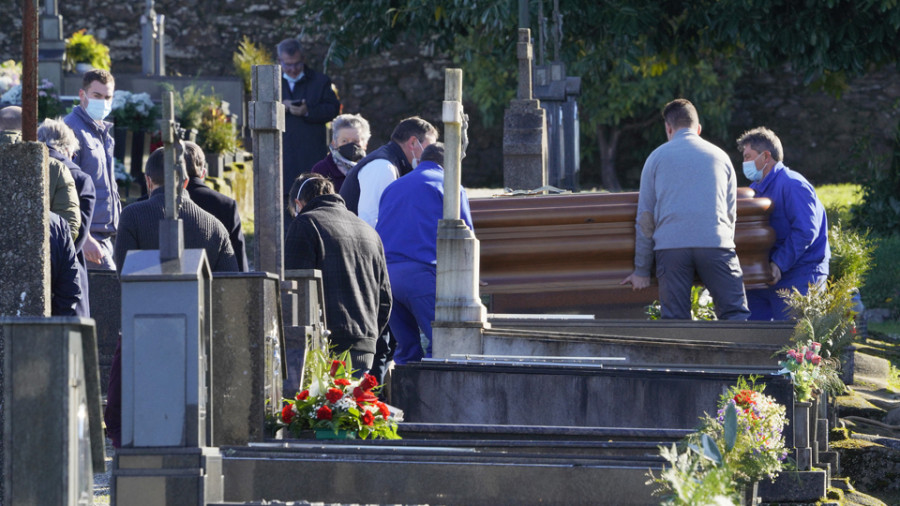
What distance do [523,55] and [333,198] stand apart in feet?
15.3

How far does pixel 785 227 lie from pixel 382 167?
8.16ft

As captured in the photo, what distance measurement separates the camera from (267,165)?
255 inches

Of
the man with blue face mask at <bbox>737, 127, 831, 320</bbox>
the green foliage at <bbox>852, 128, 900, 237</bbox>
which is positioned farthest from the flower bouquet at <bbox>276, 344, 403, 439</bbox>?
the green foliage at <bbox>852, 128, 900, 237</bbox>

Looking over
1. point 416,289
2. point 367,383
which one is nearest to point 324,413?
point 367,383

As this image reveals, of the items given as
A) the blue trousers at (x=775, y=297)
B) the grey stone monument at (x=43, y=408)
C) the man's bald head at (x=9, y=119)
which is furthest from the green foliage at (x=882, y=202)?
the grey stone monument at (x=43, y=408)

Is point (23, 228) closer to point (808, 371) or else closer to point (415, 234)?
point (415, 234)

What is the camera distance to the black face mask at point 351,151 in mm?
8789

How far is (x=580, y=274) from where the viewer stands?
8.96 metres

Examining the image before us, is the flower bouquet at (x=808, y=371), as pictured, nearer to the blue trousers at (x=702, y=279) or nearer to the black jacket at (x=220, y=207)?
the blue trousers at (x=702, y=279)

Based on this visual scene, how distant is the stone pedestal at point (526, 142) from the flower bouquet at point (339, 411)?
6170mm

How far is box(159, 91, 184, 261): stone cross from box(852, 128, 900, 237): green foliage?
13085 millimetres

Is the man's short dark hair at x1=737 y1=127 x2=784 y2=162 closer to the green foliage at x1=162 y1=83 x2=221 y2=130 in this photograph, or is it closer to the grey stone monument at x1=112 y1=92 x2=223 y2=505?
the grey stone monument at x1=112 y1=92 x2=223 y2=505

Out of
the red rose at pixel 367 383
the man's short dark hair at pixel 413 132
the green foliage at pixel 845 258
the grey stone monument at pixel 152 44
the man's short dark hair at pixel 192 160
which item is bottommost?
the red rose at pixel 367 383

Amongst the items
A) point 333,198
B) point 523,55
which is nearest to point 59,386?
point 333,198
